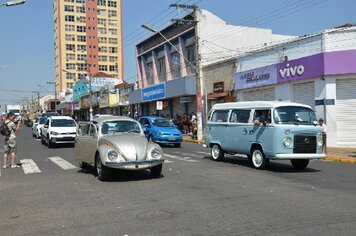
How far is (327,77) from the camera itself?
2264 cm

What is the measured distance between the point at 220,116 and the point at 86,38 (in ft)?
394

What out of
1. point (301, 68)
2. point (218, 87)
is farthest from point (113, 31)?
point (301, 68)

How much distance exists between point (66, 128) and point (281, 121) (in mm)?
14317

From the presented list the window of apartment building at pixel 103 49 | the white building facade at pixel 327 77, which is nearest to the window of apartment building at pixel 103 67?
the window of apartment building at pixel 103 49

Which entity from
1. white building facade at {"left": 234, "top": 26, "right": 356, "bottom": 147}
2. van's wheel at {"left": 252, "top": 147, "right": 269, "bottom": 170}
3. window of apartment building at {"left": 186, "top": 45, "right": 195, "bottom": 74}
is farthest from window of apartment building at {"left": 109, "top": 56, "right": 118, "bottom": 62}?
van's wheel at {"left": 252, "top": 147, "right": 269, "bottom": 170}

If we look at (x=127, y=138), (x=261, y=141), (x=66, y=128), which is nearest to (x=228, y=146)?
(x=261, y=141)

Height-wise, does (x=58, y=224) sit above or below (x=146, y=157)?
below

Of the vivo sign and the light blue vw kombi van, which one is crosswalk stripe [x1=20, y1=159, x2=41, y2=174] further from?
the vivo sign

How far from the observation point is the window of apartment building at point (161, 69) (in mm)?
46469

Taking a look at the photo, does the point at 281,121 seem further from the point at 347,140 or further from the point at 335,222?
the point at 347,140

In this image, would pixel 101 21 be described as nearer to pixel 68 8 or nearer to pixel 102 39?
pixel 102 39

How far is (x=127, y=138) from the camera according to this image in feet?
38.9

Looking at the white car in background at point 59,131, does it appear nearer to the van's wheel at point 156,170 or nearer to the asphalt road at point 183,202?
the asphalt road at point 183,202

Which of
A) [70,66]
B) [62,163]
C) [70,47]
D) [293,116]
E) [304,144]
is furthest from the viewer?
[70,66]
